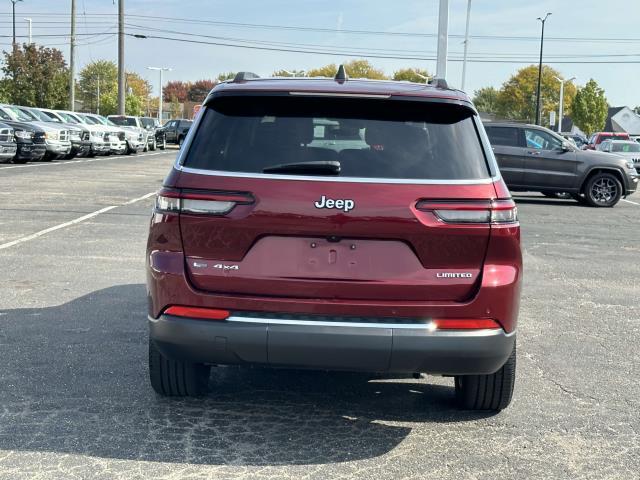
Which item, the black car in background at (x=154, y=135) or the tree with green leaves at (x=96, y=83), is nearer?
the black car in background at (x=154, y=135)

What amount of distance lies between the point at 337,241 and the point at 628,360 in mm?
3014

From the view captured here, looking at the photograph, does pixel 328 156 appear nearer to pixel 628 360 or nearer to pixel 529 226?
pixel 628 360

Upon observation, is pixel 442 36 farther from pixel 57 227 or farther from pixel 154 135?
pixel 154 135

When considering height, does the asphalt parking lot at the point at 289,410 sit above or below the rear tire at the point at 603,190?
below

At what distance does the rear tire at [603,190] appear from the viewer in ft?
66.6

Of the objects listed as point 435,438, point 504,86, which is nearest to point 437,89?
point 435,438

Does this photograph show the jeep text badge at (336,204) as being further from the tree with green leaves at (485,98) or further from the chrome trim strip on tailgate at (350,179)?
the tree with green leaves at (485,98)

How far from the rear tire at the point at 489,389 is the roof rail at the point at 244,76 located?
6.44 ft

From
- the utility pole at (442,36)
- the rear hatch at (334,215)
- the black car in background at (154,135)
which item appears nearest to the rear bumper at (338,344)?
the rear hatch at (334,215)

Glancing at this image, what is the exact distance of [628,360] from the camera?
5977 millimetres

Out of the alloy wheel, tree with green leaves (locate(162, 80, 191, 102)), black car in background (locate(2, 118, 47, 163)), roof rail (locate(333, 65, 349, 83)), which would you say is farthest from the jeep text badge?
tree with green leaves (locate(162, 80, 191, 102))

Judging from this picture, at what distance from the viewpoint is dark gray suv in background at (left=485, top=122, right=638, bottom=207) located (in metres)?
20.0

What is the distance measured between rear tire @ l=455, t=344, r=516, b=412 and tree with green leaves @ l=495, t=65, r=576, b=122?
112 meters

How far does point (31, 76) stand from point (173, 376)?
216ft
